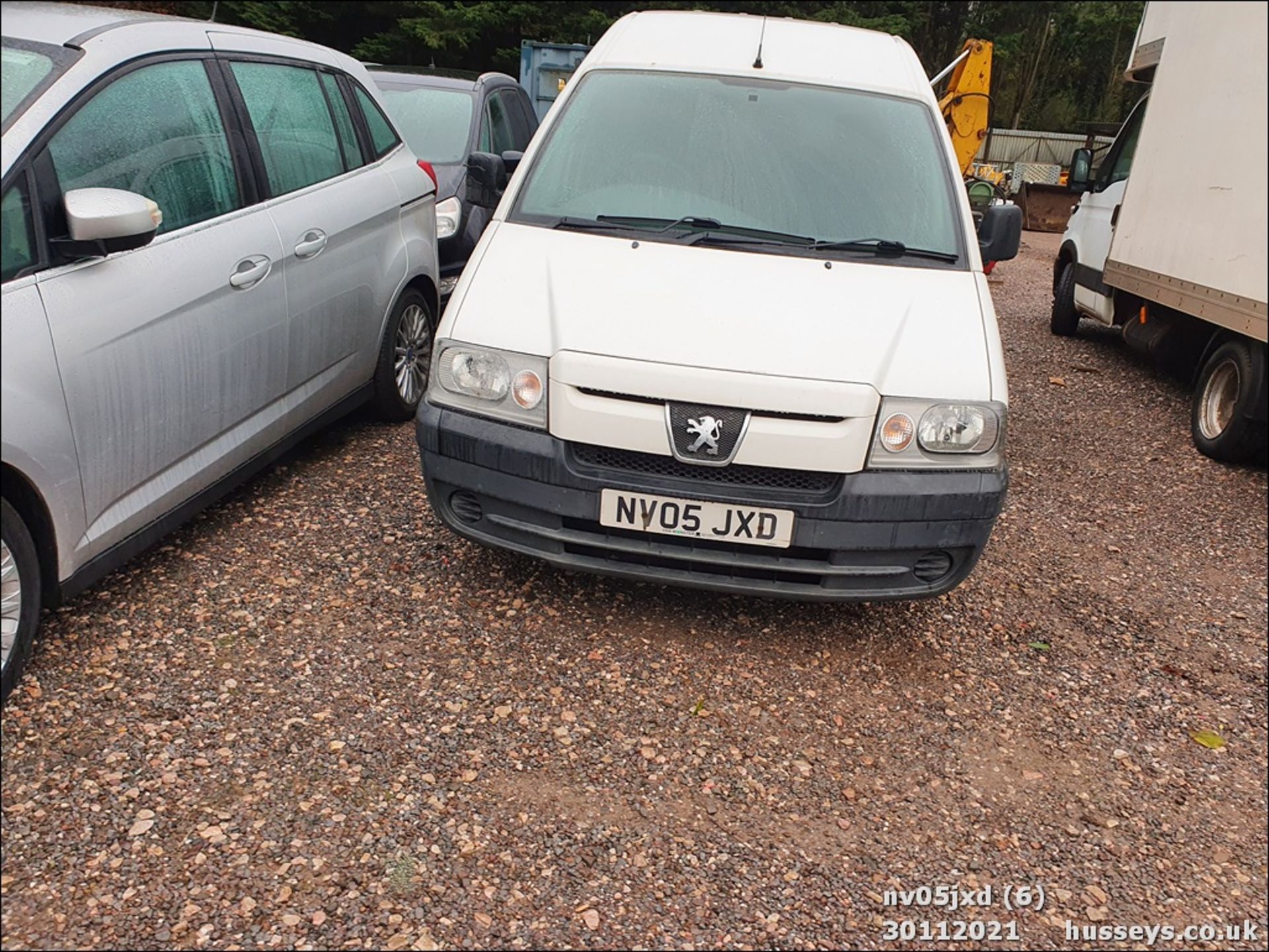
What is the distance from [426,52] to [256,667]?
67.1ft

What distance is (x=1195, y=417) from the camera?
6.00 meters

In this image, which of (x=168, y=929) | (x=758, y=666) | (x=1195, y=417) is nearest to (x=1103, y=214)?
(x=1195, y=417)

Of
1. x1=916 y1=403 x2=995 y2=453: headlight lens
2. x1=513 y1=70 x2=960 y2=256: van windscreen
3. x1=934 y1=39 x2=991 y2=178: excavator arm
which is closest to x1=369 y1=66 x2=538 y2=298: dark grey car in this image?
x1=513 y1=70 x2=960 y2=256: van windscreen

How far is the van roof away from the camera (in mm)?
4098

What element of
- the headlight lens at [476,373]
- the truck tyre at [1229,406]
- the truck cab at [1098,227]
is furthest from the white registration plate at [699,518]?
the truck cab at [1098,227]

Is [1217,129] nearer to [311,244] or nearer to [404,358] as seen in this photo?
[311,244]

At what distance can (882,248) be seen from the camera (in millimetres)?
3520

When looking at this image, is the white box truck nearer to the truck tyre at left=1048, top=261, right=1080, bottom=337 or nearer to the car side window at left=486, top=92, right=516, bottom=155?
the truck tyre at left=1048, top=261, right=1080, bottom=337

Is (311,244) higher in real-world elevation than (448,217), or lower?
higher

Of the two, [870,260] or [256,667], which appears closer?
[256,667]

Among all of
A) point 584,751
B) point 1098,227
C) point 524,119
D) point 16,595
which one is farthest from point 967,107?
point 16,595

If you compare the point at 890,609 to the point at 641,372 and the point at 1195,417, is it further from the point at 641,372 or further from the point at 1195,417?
the point at 1195,417

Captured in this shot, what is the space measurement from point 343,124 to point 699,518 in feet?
9.14

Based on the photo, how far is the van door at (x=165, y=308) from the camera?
272 centimetres
